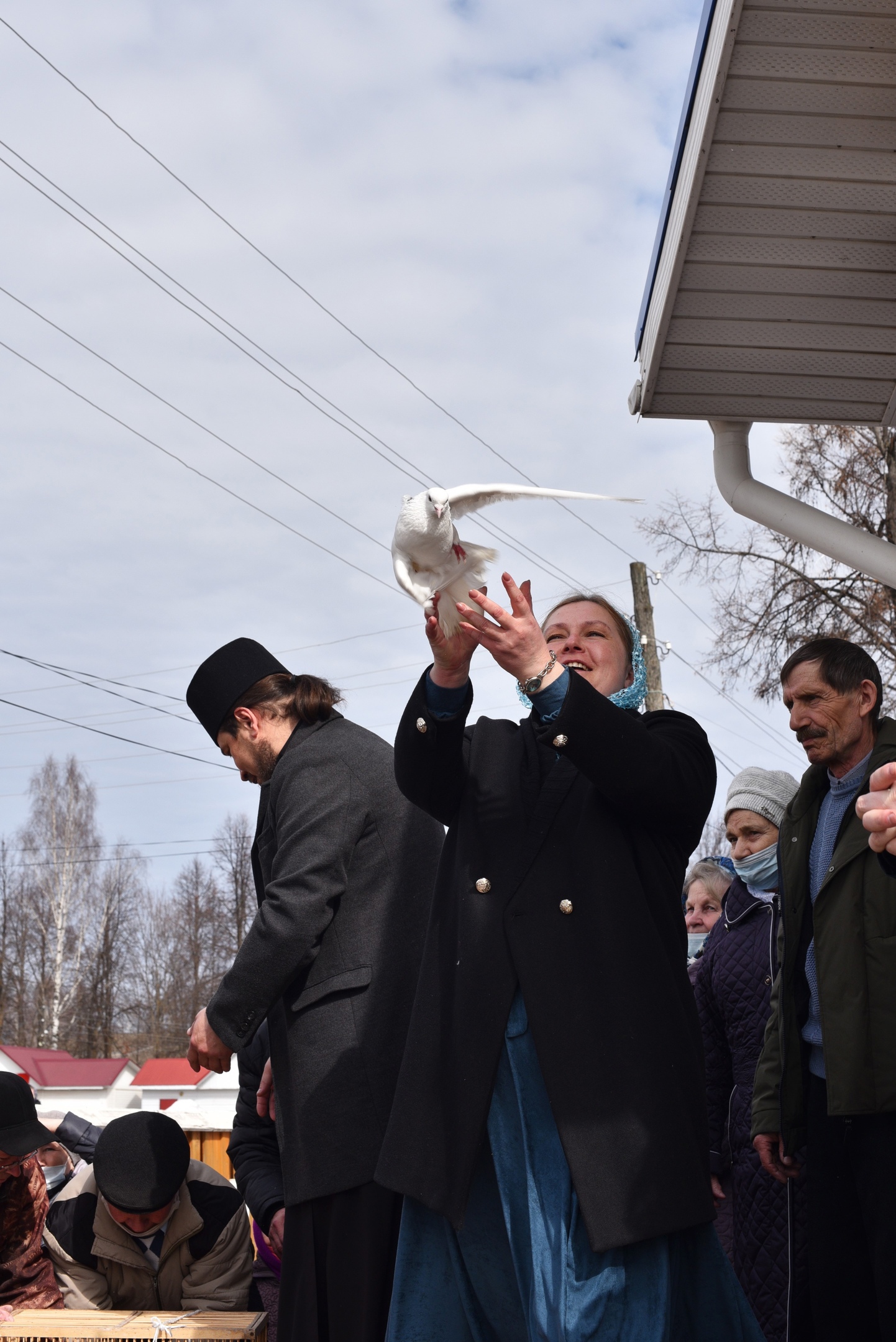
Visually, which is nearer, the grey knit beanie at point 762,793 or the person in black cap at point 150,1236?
the person in black cap at point 150,1236

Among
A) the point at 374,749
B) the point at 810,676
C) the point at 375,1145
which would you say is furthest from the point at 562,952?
the point at 810,676

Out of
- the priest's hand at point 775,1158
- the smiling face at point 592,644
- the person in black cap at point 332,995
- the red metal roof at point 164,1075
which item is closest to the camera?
the smiling face at point 592,644

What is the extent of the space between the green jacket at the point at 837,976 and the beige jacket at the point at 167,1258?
64.6 inches

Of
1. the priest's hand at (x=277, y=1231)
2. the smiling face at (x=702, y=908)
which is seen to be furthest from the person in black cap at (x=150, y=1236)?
the smiling face at (x=702, y=908)

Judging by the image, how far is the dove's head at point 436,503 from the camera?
224cm

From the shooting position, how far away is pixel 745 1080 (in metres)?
3.63

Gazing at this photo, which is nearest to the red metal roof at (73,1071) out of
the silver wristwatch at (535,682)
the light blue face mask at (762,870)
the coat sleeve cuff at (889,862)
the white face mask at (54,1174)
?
the white face mask at (54,1174)

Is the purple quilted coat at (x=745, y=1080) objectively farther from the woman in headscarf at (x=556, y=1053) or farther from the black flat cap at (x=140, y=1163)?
the black flat cap at (x=140, y=1163)

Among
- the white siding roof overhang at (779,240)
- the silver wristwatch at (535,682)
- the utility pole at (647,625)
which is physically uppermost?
the utility pole at (647,625)

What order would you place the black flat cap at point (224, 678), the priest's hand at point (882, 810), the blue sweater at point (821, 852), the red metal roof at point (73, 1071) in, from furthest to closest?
the red metal roof at point (73, 1071) → the black flat cap at point (224, 678) → the blue sweater at point (821, 852) → the priest's hand at point (882, 810)

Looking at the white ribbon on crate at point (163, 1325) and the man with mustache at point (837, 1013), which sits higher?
the man with mustache at point (837, 1013)

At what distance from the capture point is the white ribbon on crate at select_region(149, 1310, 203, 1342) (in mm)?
2836

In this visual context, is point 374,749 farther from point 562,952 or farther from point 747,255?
point 747,255

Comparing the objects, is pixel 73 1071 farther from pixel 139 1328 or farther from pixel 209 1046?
pixel 209 1046
